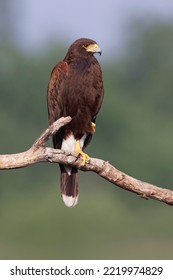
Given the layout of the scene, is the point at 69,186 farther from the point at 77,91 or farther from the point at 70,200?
the point at 77,91

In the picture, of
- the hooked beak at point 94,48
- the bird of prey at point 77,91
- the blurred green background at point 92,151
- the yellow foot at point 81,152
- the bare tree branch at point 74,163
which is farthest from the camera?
the blurred green background at point 92,151

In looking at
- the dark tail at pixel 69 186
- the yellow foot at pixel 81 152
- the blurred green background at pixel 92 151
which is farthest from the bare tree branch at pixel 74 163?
the blurred green background at pixel 92 151

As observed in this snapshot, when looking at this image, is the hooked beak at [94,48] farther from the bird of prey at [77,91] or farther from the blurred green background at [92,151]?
the blurred green background at [92,151]

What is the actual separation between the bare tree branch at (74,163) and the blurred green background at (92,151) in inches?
527

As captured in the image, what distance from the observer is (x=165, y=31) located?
38.8 meters

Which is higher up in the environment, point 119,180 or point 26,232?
point 26,232

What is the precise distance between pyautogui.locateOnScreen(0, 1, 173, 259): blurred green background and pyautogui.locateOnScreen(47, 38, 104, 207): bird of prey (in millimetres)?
12840

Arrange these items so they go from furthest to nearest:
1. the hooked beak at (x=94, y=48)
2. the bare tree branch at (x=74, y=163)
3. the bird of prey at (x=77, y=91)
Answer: the hooked beak at (x=94, y=48) < the bird of prey at (x=77, y=91) < the bare tree branch at (x=74, y=163)

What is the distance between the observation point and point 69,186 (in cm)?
883

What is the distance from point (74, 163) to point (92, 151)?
20.7 metres

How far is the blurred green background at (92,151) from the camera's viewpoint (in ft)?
86.6
